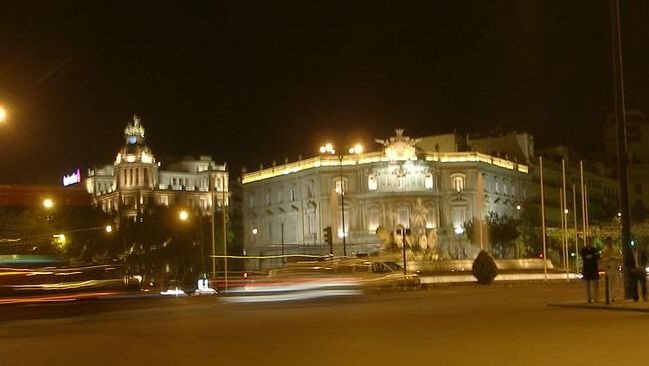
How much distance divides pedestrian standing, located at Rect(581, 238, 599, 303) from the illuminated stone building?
261 ft

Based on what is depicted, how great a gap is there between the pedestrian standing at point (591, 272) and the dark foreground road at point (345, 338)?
53.1 inches

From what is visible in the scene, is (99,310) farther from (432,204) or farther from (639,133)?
(639,133)

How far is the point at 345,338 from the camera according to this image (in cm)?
1675

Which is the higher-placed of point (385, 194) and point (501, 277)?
point (385, 194)

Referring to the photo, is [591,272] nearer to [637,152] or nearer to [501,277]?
[501,277]

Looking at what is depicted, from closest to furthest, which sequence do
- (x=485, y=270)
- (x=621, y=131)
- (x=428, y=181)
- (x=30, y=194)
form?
(x=621, y=131)
(x=30, y=194)
(x=485, y=270)
(x=428, y=181)

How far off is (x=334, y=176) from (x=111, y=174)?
141 ft

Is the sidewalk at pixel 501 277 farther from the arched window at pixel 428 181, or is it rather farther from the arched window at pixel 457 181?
the arched window at pixel 457 181

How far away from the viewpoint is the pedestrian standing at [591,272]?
24.8 metres

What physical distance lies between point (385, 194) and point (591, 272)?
86303mm

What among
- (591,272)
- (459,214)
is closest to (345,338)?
(591,272)

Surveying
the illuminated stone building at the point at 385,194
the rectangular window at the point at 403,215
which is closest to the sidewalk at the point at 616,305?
the illuminated stone building at the point at 385,194

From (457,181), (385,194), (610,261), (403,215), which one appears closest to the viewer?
(610,261)

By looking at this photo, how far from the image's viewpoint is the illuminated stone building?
363ft
